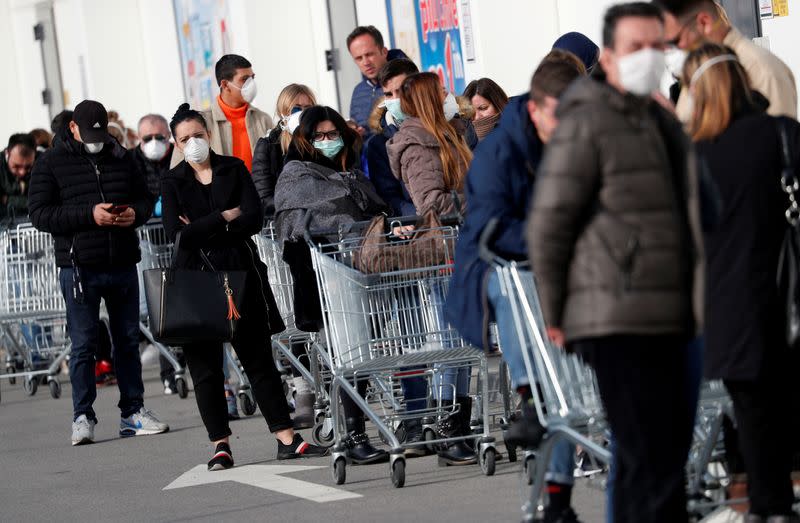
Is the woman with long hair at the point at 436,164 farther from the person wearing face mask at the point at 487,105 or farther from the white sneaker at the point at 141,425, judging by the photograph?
the white sneaker at the point at 141,425

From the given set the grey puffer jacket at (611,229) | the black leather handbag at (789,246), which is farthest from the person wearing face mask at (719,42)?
the grey puffer jacket at (611,229)

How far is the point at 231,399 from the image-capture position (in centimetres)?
1082

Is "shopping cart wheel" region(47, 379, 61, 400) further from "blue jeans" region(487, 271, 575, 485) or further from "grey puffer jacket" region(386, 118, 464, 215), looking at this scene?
"blue jeans" region(487, 271, 575, 485)

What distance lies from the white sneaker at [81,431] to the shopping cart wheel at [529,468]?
152 inches

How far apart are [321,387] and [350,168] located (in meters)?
1.25

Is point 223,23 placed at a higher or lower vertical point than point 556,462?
higher

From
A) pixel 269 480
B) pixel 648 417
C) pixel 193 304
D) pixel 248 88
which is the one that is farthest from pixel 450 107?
pixel 648 417

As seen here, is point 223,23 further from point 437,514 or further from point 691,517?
point 691,517

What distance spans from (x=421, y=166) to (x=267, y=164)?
7.89 feet

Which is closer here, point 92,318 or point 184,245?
point 184,245

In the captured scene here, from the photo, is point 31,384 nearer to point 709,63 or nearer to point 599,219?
point 709,63

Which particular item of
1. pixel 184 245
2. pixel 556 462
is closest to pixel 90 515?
pixel 184 245

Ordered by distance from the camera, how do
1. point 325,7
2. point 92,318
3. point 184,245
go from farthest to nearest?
point 325,7 → point 92,318 → point 184,245

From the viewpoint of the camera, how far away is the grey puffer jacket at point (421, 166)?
7668 millimetres
